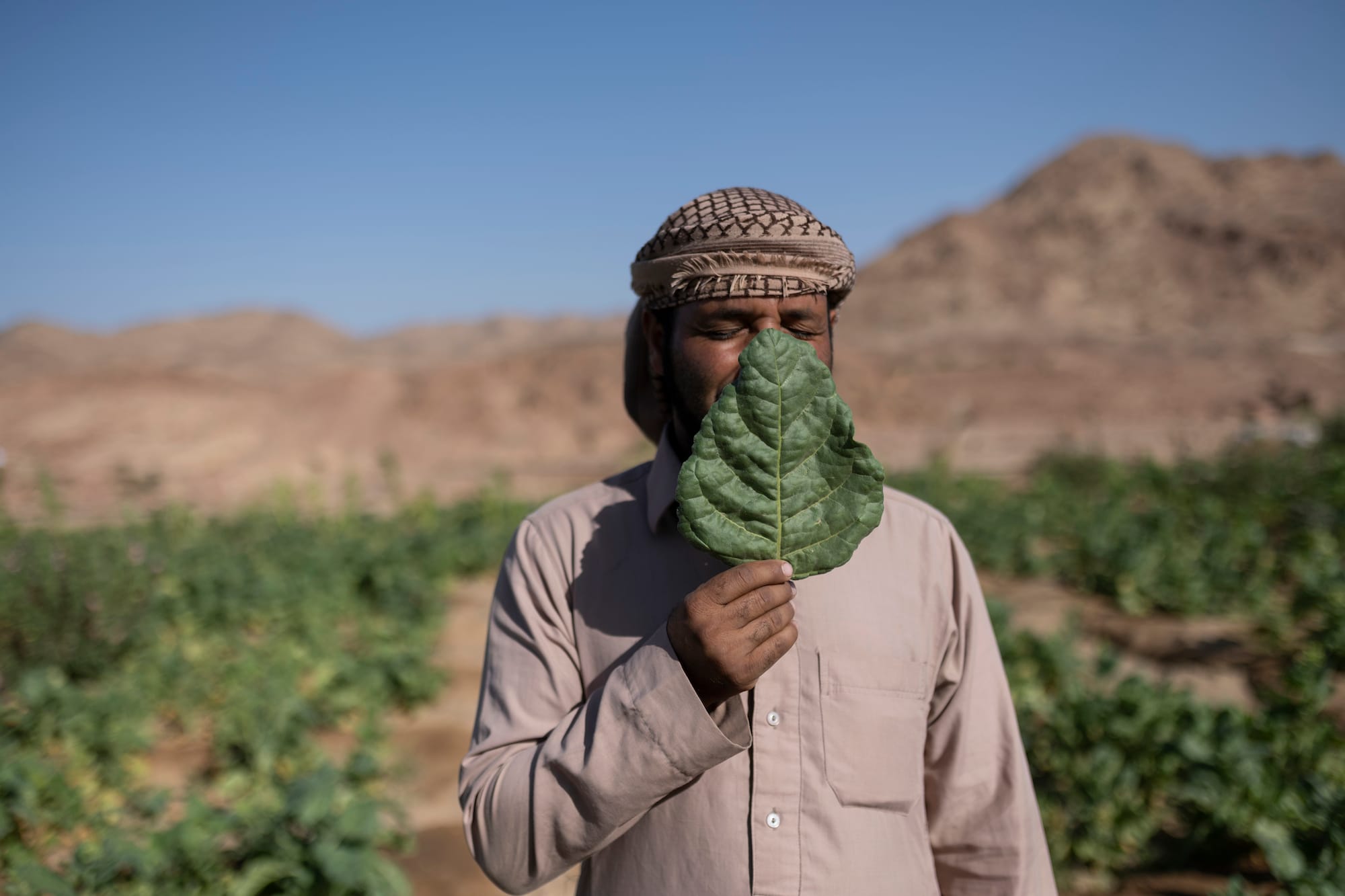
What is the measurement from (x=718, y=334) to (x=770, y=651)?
17.7 inches

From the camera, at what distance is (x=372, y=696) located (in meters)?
4.56

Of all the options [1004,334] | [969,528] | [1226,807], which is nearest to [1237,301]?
[1004,334]

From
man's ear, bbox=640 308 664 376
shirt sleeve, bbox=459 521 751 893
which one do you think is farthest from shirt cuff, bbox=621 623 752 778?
man's ear, bbox=640 308 664 376

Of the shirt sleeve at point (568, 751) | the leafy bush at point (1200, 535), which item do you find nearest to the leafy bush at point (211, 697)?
the shirt sleeve at point (568, 751)

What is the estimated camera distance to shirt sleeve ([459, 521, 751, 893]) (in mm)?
1039

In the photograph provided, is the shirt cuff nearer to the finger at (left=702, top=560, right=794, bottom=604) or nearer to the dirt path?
the finger at (left=702, top=560, right=794, bottom=604)

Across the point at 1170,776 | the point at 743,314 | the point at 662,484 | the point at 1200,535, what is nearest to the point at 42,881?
the point at 662,484

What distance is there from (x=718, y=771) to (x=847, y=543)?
0.38 meters

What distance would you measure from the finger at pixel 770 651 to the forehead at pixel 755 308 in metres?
0.44

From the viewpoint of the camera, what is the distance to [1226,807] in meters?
2.92

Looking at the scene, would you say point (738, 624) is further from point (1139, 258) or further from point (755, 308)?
point (1139, 258)

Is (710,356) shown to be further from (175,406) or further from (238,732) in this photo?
(175,406)

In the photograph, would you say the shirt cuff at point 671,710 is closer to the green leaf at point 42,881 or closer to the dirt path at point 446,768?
the dirt path at point 446,768

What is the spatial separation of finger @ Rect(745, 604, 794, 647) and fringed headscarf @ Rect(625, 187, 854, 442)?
44 centimetres
